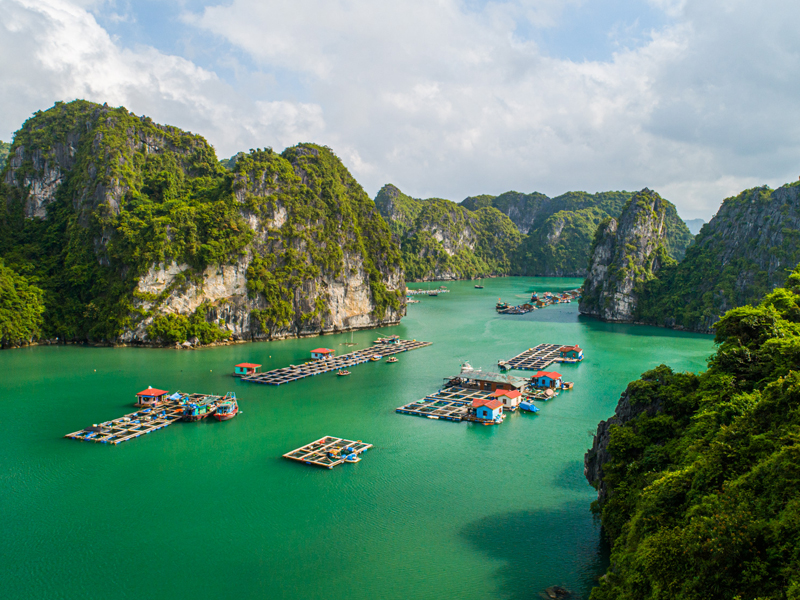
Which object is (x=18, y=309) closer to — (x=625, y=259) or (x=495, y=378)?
(x=495, y=378)

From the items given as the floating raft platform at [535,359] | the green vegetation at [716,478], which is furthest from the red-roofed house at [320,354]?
the green vegetation at [716,478]

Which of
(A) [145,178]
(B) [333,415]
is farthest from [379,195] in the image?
(B) [333,415]

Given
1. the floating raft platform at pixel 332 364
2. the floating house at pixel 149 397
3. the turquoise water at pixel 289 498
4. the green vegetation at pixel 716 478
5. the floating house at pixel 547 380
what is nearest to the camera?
the green vegetation at pixel 716 478

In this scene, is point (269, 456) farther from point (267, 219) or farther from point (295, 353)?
point (267, 219)

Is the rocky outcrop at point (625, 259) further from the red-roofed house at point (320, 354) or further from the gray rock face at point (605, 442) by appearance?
the gray rock face at point (605, 442)

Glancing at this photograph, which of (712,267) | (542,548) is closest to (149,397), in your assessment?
(542,548)

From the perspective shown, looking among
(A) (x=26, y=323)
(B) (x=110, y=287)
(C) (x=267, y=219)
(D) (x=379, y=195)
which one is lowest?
(A) (x=26, y=323)

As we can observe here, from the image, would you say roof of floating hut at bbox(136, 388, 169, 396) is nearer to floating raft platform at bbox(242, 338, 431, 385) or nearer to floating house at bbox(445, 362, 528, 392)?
floating raft platform at bbox(242, 338, 431, 385)
